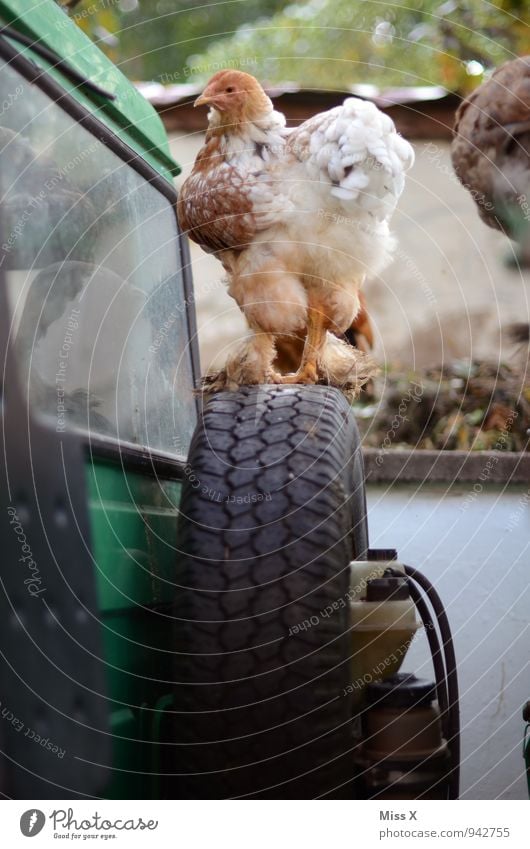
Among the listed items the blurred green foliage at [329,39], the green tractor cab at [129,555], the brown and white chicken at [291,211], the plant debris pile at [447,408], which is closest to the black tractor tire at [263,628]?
the green tractor cab at [129,555]

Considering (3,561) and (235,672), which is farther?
(235,672)

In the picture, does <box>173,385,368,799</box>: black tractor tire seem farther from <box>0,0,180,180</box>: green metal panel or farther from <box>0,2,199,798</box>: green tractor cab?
<box>0,0,180,180</box>: green metal panel

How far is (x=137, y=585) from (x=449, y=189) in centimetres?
347

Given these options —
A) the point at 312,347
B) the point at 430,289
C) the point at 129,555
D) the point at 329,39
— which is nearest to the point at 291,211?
the point at 312,347

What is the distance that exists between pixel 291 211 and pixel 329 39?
15.4 feet

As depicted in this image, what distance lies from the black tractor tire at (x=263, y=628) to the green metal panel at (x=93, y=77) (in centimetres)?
52

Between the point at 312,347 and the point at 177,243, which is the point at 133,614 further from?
the point at 177,243

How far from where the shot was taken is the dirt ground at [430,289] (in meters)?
4.07

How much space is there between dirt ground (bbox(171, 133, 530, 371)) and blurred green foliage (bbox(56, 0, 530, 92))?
1.55 feet

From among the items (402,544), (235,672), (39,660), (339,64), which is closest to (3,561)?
(39,660)

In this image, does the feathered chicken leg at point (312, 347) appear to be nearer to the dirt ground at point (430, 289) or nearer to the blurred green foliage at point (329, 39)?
the blurred green foliage at point (329, 39)

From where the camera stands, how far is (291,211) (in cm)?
127

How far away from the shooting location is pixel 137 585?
3.79ft
